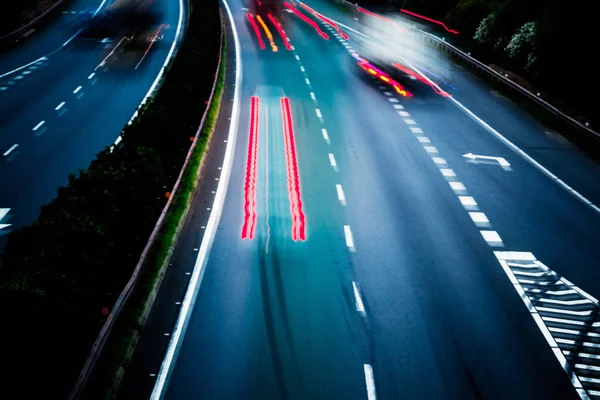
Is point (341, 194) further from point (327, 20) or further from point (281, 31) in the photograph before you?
point (327, 20)

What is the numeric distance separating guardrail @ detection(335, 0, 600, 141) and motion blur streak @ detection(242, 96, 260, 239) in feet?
57.5

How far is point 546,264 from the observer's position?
17.8 metres

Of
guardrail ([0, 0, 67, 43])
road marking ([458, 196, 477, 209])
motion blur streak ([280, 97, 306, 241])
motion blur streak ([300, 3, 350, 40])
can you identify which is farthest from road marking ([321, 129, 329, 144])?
guardrail ([0, 0, 67, 43])

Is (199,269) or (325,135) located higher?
(325,135)

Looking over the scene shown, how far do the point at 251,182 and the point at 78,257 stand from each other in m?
10.4

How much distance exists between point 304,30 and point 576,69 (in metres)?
34.3

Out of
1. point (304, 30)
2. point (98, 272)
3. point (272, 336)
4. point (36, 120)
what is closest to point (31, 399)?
point (98, 272)

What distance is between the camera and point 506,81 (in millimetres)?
38844

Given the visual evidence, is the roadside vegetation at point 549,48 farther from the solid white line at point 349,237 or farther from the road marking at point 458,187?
the solid white line at point 349,237

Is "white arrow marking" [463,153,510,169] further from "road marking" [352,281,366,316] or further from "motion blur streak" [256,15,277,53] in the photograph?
"motion blur streak" [256,15,277,53]

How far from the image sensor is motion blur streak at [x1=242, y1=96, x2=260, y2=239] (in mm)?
19656

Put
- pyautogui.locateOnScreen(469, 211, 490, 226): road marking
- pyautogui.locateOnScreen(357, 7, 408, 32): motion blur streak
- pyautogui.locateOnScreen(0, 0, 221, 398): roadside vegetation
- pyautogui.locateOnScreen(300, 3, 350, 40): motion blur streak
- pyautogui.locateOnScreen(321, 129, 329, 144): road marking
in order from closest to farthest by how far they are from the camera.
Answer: pyautogui.locateOnScreen(0, 0, 221, 398): roadside vegetation → pyautogui.locateOnScreen(469, 211, 490, 226): road marking → pyautogui.locateOnScreen(321, 129, 329, 144): road marking → pyautogui.locateOnScreen(300, 3, 350, 40): motion blur streak → pyautogui.locateOnScreen(357, 7, 408, 32): motion blur streak

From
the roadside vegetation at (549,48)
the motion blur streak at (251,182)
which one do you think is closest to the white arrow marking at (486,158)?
the roadside vegetation at (549,48)

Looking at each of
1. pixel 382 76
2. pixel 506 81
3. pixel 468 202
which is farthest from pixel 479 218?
pixel 382 76
